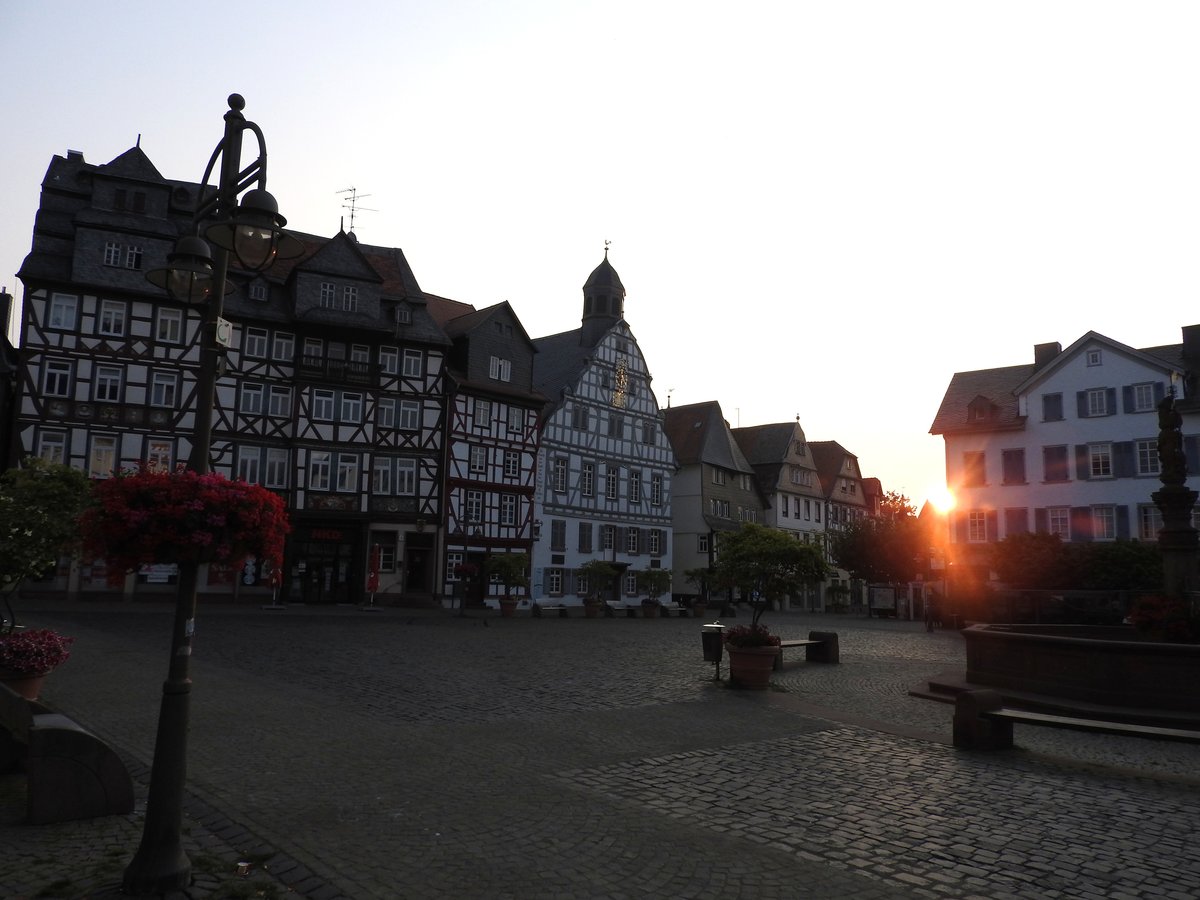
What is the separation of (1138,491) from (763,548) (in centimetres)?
3226

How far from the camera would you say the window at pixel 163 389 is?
35781 mm

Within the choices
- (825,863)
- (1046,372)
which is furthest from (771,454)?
(825,863)

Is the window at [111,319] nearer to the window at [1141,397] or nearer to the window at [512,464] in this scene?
the window at [512,464]

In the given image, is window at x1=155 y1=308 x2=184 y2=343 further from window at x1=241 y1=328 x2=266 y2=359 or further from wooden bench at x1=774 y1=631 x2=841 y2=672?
wooden bench at x1=774 y1=631 x2=841 y2=672

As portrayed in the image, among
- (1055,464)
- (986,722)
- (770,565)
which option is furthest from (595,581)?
(986,722)

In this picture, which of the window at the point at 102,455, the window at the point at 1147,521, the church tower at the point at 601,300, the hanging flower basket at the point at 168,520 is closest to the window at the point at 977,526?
the window at the point at 1147,521

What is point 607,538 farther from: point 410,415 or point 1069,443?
point 1069,443

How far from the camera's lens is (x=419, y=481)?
41.0 meters

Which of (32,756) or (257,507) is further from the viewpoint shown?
(32,756)

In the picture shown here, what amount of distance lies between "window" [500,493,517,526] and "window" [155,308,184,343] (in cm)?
1631

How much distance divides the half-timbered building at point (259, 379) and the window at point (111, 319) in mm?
55

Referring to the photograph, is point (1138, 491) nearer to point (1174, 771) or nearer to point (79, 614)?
point (1174, 771)

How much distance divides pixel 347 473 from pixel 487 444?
737 cm

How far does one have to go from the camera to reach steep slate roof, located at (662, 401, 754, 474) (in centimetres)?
5881
